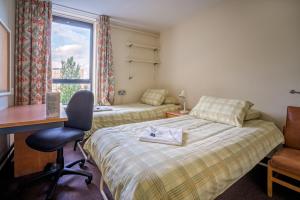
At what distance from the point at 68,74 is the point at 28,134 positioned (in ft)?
5.64

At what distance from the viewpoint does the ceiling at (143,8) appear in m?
2.80

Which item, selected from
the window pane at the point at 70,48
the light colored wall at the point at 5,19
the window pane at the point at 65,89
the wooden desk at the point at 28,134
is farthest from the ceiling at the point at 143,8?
the wooden desk at the point at 28,134

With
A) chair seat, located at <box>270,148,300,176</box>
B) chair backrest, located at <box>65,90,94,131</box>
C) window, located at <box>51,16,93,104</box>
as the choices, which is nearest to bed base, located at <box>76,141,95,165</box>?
chair backrest, located at <box>65,90,94,131</box>

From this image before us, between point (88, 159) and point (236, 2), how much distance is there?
3.33m

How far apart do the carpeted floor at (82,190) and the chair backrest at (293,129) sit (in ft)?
1.72

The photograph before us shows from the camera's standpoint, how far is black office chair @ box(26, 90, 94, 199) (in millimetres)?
1601

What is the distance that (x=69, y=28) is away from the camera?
3.39 meters

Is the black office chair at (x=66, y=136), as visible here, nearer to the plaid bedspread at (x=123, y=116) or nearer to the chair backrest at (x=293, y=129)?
the plaid bedspread at (x=123, y=116)

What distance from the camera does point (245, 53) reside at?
2582mm

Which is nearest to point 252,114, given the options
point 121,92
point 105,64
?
point 121,92

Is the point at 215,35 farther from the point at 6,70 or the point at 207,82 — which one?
the point at 6,70

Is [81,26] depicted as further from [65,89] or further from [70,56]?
[65,89]

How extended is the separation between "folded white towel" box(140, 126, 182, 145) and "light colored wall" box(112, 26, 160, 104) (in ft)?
7.63

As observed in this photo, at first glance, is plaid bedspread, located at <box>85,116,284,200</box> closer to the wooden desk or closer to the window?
the wooden desk
